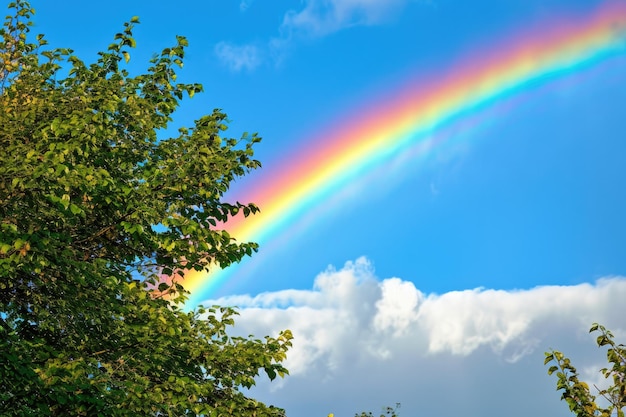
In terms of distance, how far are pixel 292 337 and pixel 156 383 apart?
3.48 meters

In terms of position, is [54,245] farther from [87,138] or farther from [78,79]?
[78,79]

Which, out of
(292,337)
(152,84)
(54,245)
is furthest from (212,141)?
(54,245)

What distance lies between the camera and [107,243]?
16.3 meters

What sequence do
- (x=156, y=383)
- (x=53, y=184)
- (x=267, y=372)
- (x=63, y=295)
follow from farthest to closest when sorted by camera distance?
(x=267, y=372) < (x=156, y=383) < (x=63, y=295) < (x=53, y=184)

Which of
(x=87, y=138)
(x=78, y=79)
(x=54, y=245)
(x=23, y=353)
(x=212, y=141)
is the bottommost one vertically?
(x=23, y=353)

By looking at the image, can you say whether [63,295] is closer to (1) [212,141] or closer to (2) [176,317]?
(2) [176,317]

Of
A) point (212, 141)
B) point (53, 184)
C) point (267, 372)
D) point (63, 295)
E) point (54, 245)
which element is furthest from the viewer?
point (212, 141)

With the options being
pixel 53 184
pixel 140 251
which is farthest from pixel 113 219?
pixel 53 184

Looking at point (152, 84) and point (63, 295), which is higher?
point (152, 84)

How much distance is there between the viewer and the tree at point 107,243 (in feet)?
40.1

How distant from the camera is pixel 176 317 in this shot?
51.1 ft

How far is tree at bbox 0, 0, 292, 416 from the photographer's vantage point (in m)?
12.2

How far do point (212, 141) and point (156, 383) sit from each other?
236 inches

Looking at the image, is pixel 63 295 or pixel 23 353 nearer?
pixel 23 353
